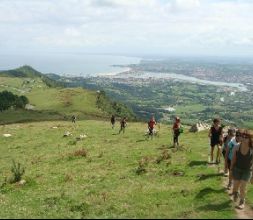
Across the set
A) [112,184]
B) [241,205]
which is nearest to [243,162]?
[241,205]

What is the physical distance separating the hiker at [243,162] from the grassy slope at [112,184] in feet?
3.44

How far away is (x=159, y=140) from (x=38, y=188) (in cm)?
2039

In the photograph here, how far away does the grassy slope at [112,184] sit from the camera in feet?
63.4

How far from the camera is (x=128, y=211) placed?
19.0 meters

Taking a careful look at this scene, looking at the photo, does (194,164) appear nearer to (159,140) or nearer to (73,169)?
(73,169)

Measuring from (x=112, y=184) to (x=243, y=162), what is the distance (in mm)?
9250

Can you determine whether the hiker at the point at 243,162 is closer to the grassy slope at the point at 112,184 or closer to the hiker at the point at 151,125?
the grassy slope at the point at 112,184

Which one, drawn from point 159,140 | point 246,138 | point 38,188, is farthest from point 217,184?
point 159,140

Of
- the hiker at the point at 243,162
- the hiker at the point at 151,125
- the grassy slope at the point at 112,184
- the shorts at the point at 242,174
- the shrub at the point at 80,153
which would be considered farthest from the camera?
the hiker at the point at 151,125

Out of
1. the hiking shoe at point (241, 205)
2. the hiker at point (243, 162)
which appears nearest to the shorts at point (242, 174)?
the hiker at point (243, 162)

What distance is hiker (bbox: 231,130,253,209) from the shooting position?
1830 cm

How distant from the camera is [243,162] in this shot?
18438 millimetres

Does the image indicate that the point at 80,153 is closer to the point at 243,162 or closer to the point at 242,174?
the point at 242,174

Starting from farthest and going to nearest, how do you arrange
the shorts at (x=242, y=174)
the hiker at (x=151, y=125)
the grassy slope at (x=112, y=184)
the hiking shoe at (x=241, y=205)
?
the hiker at (x=151, y=125), the grassy slope at (x=112, y=184), the shorts at (x=242, y=174), the hiking shoe at (x=241, y=205)
